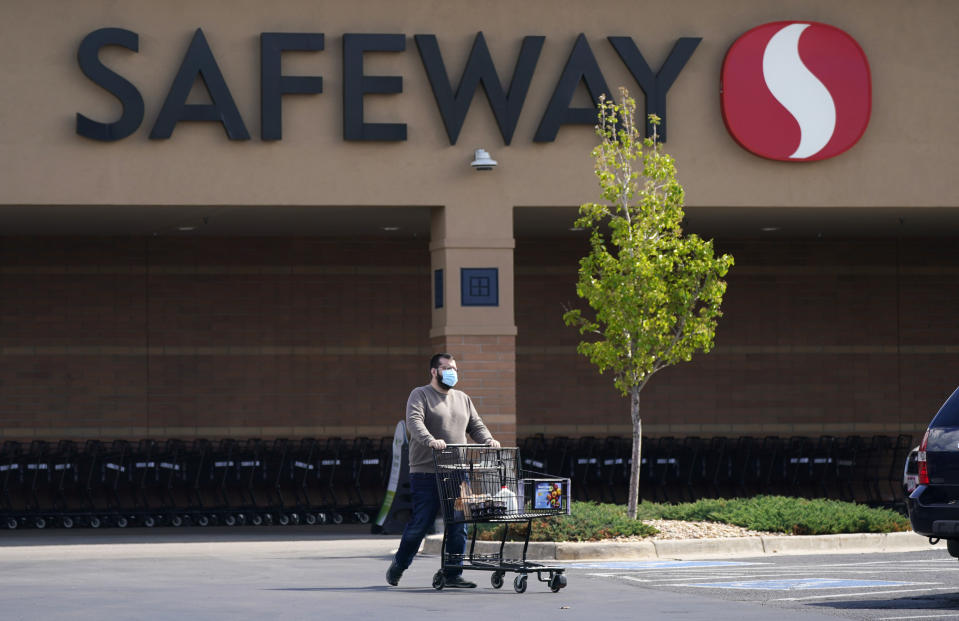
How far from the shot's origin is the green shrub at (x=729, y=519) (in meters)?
15.9

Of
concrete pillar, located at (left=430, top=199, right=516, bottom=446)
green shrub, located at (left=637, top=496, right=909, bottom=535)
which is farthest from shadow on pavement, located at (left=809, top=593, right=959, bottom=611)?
concrete pillar, located at (left=430, top=199, right=516, bottom=446)

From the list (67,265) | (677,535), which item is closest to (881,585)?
Answer: (677,535)

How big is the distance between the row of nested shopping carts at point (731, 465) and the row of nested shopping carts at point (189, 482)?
2.76 metres

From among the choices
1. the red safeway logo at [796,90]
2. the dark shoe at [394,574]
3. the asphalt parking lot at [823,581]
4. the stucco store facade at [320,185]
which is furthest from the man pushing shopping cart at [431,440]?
the red safeway logo at [796,90]

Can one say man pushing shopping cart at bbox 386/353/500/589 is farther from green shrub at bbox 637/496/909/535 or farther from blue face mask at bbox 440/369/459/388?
green shrub at bbox 637/496/909/535

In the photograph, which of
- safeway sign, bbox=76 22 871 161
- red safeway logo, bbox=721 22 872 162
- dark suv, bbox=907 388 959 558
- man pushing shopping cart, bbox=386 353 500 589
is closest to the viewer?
dark suv, bbox=907 388 959 558

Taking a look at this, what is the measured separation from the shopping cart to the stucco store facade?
7660 mm

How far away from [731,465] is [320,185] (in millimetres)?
8824

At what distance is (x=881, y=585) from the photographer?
12.2m

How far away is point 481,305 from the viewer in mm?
19719

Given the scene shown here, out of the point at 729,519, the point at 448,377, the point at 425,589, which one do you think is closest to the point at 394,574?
the point at 425,589

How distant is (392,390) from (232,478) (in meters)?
3.07

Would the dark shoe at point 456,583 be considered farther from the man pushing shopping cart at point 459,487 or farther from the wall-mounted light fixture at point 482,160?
the wall-mounted light fixture at point 482,160

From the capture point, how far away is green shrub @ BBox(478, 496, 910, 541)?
15.9 meters
